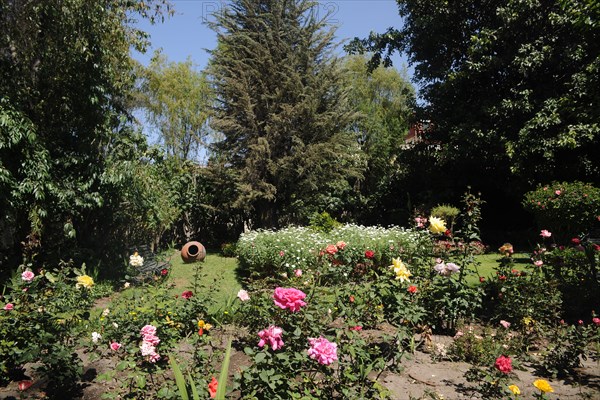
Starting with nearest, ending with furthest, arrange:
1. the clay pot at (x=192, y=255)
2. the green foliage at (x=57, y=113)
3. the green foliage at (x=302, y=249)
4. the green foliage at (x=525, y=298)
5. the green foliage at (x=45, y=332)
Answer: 1. the green foliage at (x=45, y=332)
2. the green foliage at (x=525, y=298)
3. the green foliage at (x=57, y=113)
4. the green foliage at (x=302, y=249)
5. the clay pot at (x=192, y=255)

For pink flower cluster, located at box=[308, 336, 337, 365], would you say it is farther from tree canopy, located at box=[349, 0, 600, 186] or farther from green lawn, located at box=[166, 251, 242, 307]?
tree canopy, located at box=[349, 0, 600, 186]

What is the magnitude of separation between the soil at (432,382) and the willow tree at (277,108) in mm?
9240

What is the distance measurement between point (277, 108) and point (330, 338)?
11116 millimetres

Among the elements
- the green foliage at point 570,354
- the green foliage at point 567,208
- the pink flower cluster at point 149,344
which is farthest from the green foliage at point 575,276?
the green foliage at point 567,208

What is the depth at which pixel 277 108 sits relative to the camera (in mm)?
13203

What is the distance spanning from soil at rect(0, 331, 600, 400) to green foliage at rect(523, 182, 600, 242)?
22.3 ft

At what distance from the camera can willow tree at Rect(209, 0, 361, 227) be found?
42.0 feet

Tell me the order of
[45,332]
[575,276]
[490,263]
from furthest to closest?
[490,263]
[575,276]
[45,332]

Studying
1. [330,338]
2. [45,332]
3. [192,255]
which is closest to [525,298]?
[330,338]

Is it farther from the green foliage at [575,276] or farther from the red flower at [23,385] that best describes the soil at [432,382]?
the green foliage at [575,276]

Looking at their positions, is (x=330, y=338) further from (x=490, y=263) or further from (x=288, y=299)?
(x=490, y=263)

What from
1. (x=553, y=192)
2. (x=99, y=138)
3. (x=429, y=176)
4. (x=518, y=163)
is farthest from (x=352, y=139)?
(x=99, y=138)

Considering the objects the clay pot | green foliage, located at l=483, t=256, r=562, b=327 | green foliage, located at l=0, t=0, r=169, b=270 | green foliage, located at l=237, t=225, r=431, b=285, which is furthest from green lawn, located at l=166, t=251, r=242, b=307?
green foliage, located at l=483, t=256, r=562, b=327

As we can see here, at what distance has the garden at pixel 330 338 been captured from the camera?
2.64 meters
